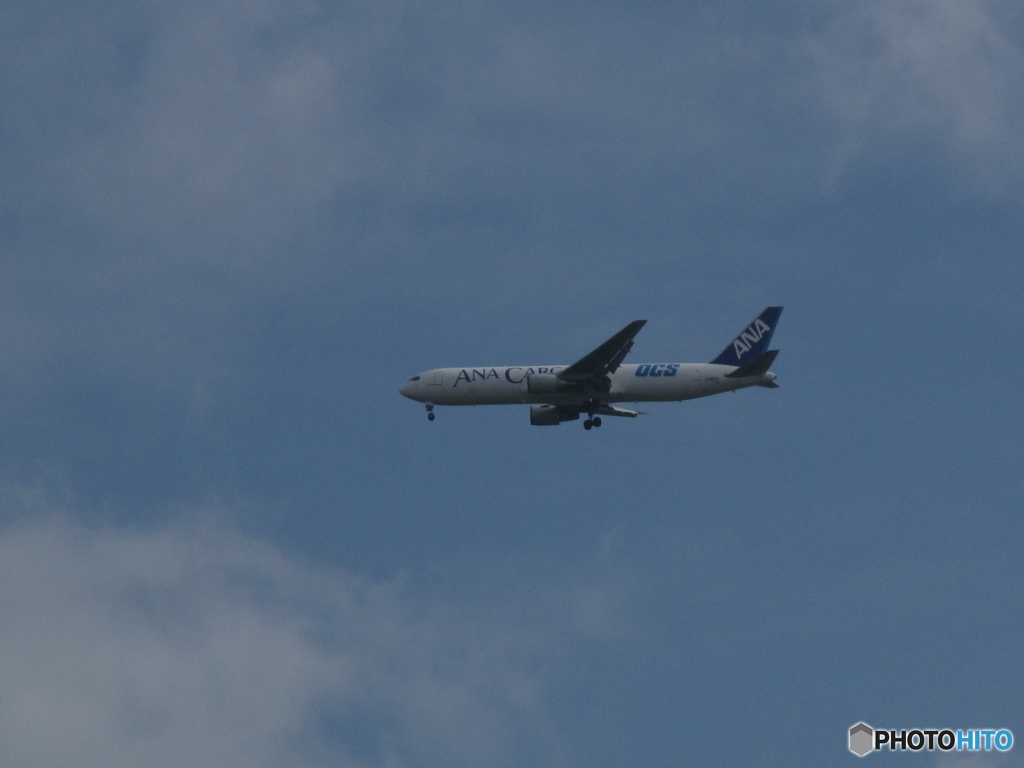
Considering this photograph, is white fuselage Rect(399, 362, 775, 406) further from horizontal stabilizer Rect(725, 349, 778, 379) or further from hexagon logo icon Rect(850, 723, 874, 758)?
hexagon logo icon Rect(850, 723, 874, 758)

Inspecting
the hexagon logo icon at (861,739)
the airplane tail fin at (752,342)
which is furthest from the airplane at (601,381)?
the hexagon logo icon at (861,739)

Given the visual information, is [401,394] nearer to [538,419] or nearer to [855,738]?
[538,419]

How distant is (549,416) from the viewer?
80438 mm

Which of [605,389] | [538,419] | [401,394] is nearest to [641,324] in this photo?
[605,389]

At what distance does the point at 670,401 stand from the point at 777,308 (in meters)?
9.50

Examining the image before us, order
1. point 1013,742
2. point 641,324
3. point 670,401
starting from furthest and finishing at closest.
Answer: point 670,401 → point 641,324 → point 1013,742

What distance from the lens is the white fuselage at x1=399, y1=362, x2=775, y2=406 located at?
76250 millimetres


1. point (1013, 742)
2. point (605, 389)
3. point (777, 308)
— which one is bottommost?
point (1013, 742)

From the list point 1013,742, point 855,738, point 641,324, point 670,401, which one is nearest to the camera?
point 1013,742

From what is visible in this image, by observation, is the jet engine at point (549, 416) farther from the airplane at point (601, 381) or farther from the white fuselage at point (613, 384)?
the white fuselage at point (613, 384)

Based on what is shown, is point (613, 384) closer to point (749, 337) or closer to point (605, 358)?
point (605, 358)

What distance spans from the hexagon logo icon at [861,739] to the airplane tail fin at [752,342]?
31.1 metres

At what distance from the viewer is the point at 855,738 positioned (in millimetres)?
49375

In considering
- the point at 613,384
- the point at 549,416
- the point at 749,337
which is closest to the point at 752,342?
the point at 749,337
